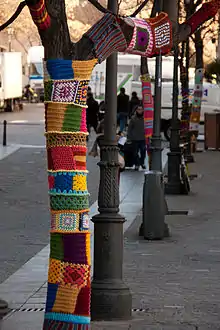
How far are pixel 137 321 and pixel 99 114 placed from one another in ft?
118

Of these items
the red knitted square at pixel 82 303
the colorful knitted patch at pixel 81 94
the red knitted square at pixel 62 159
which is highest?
the colorful knitted patch at pixel 81 94

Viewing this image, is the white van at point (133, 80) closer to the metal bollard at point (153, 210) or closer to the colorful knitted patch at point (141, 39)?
the metal bollard at point (153, 210)

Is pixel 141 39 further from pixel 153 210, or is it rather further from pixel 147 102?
pixel 147 102

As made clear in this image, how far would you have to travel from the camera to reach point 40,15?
23.9ft

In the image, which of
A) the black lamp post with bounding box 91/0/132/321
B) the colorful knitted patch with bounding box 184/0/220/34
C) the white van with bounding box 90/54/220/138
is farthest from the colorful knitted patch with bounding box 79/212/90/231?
the white van with bounding box 90/54/220/138

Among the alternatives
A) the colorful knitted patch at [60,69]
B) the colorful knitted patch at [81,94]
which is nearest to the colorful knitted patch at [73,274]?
the colorful knitted patch at [81,94]

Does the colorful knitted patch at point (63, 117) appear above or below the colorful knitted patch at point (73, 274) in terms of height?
above

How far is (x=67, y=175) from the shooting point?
7.60 m

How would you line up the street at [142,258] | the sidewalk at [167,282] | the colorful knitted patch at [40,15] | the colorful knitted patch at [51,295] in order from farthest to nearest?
the street at [142,258] → the sidewalk at [167,282] → the colorful knitted patch at [51,295] → the colorful knitted patch at [40,15]

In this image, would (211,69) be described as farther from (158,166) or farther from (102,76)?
(158,166)

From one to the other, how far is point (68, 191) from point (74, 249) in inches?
17.3

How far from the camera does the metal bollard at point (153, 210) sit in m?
15.2

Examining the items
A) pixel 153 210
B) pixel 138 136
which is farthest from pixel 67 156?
pixel 138 136

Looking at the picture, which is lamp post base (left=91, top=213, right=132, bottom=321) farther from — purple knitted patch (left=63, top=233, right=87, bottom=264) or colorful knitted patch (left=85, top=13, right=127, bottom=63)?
colorful knitted patch (left=85, top=13, right=127, bottom=63)
